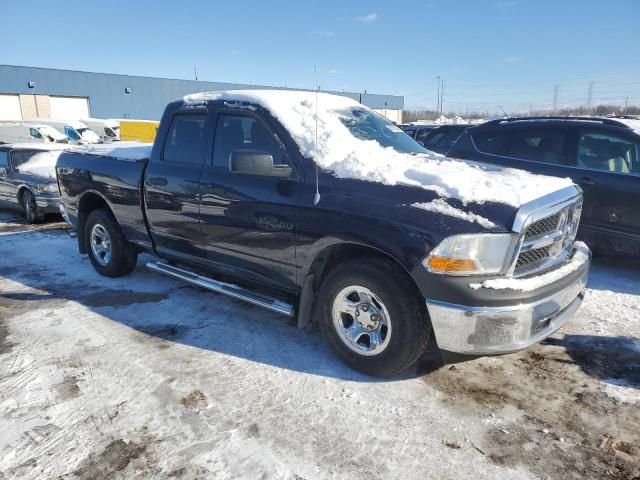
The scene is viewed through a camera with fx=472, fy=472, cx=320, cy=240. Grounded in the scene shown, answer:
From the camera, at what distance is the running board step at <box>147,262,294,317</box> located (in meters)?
3.59

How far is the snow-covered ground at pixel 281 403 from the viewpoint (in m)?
2.46

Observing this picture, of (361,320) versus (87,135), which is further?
(87,135)

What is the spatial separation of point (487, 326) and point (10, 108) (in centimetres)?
4256

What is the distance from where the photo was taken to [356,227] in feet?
10.0

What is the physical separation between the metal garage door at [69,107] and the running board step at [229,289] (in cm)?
3982

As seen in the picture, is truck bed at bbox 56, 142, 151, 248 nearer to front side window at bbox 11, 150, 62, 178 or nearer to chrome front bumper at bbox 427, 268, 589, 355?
chrome front bumper at bbox 427, 268, 589, 355

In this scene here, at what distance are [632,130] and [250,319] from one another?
15.5ft

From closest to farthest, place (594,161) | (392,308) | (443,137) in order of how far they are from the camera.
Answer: (392,308) < (594,161) < (443,137)

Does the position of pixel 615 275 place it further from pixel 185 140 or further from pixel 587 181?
pixel 185 140

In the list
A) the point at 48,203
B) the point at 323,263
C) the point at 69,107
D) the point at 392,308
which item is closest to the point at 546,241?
the point at 392,308

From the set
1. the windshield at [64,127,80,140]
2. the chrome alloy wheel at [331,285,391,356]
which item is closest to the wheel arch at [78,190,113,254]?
the chrome alloy wheel at [331,285,391,356]

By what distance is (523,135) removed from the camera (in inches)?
241

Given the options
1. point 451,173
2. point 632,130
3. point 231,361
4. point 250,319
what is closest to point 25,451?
point 231,361

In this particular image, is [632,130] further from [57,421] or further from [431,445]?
[57,421]
